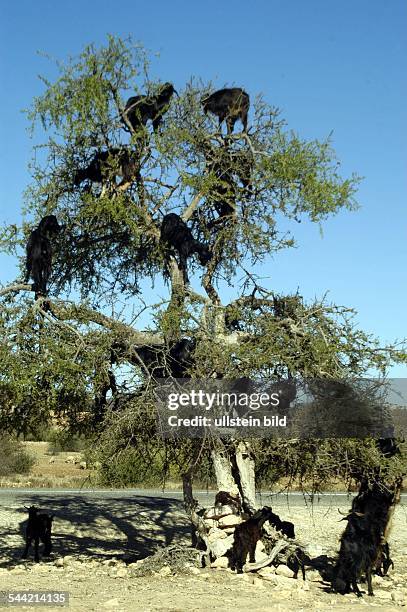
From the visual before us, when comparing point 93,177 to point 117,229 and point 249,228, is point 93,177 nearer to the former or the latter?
point 117,229

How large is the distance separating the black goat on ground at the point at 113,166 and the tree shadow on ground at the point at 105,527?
796 cm

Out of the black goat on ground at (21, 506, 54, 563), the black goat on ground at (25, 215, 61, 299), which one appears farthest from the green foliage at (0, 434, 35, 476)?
the black goat on ground at (25, 215, 61, 299)

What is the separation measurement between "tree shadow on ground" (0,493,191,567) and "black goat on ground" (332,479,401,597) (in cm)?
495

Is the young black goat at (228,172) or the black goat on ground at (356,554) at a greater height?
the young black goat at (228,172)

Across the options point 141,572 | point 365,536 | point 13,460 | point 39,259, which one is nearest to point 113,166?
point 39,259

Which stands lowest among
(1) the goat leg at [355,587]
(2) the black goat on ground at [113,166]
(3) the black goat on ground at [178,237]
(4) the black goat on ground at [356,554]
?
(1) the goat leg at [355,587]

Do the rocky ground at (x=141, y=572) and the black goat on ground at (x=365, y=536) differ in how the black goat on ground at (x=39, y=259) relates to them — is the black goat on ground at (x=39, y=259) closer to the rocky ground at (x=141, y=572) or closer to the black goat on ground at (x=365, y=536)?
the rocky ground at (x=141, y=572)

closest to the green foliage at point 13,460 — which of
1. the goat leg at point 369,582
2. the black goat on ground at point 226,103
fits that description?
the black goat on ground at point 226,103

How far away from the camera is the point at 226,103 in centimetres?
1761

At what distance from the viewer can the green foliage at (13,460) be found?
4200 cm

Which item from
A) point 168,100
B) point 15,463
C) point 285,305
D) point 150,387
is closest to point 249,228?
point 285,305

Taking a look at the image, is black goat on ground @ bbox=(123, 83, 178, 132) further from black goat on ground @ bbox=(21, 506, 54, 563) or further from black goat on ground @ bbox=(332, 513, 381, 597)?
black goat on ground @ bbox=(332, 513, 381, 597)

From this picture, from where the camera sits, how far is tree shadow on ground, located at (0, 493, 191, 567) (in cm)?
2002

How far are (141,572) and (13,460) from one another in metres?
29.4
